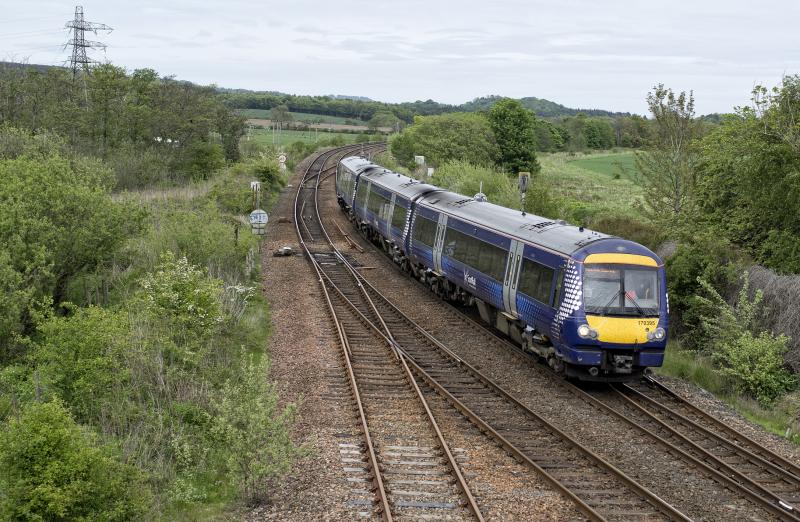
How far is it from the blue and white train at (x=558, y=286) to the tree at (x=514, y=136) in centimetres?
4985

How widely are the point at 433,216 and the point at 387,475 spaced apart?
1347 cm

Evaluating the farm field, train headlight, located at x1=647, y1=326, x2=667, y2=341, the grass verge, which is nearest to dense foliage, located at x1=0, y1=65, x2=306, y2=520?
train headlight, located at x1=647, y1=326, x2=667, y2=341

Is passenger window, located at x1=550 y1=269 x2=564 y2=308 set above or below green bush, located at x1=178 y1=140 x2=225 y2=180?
above

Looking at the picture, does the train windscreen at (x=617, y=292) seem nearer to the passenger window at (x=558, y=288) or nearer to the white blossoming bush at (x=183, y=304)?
the passenger window at (x=558, y=288)

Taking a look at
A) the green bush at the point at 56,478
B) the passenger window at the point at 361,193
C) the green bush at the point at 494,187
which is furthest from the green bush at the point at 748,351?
the passenger window at the point at 361,193

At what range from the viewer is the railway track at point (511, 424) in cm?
988

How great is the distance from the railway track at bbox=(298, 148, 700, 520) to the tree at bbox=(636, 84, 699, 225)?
12.4 meters

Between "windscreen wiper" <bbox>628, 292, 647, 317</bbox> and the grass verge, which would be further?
"windscreen wiper" <bbox>628, 292, 647, 317</bbox>

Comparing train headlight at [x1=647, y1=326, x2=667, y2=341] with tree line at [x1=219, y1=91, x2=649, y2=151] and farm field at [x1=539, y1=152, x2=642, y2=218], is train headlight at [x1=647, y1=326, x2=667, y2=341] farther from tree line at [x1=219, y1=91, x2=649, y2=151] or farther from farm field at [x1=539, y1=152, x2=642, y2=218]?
tree line at [x1=219, y1=91, x2=649, y2=151]

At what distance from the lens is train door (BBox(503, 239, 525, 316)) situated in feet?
55.5

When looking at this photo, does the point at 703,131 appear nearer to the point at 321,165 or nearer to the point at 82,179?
the point at 82,179

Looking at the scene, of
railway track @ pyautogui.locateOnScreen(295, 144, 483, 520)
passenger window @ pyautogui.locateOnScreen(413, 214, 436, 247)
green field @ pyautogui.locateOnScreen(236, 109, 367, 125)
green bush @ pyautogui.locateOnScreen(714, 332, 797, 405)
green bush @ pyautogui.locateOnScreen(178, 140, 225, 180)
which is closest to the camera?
railway track @ pyautogui.locateOnScreen(295, 144, 483, 520)

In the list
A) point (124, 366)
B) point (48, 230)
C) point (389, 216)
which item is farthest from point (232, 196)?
point (124, 366)

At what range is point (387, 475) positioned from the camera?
34.8 feet
